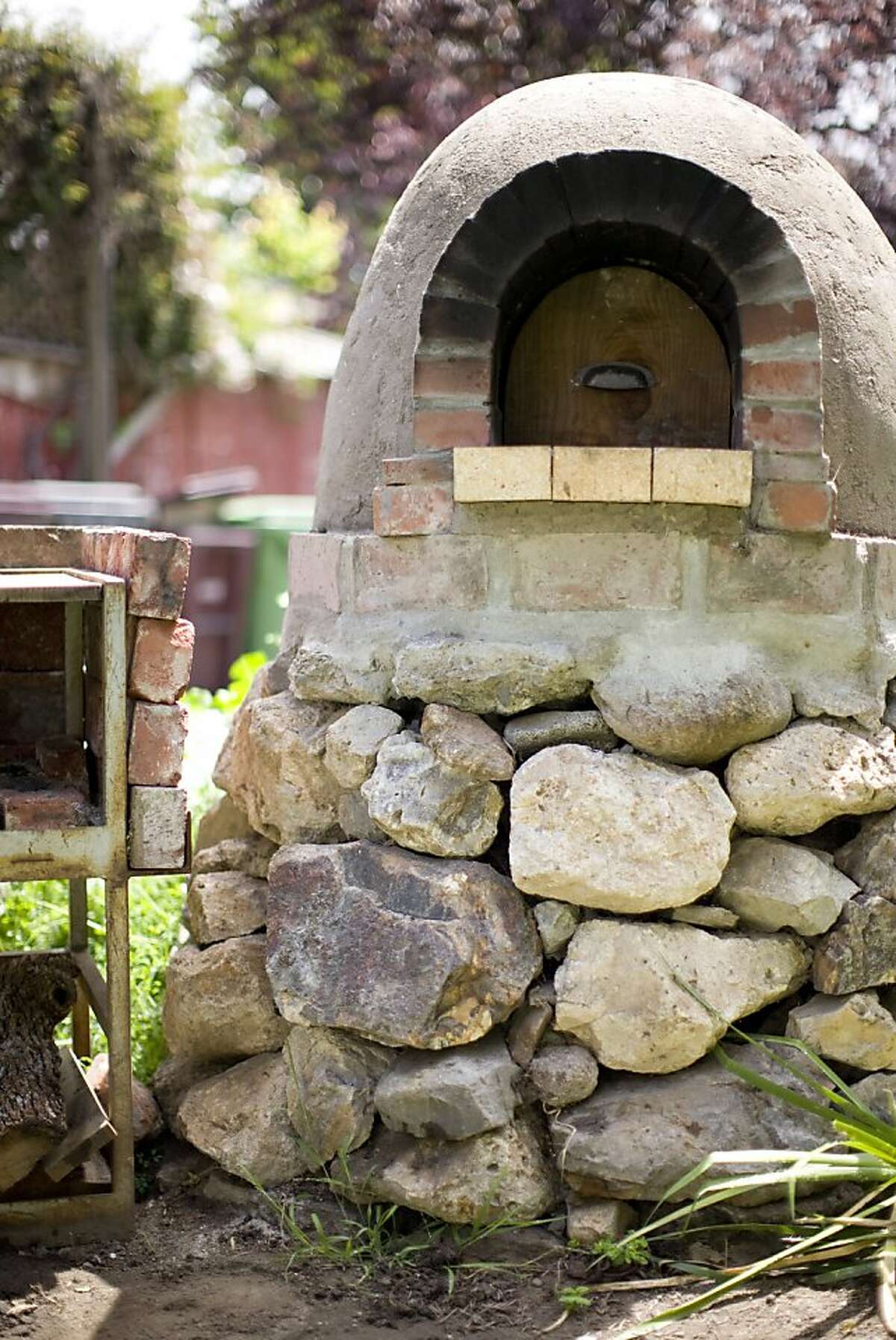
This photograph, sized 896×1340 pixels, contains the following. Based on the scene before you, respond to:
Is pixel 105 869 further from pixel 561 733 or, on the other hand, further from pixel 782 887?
pixel 782 887

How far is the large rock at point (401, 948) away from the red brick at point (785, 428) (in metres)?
1.16

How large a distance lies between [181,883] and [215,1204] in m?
1.71

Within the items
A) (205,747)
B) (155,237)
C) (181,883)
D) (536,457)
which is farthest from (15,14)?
(536,457)

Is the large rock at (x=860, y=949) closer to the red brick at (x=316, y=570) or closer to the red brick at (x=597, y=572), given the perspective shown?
the red brick at (x=597, y=572)

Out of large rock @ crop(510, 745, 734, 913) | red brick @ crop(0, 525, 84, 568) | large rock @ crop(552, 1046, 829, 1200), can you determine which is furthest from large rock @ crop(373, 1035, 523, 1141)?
red brick @ crop(0, 525, 84, 568)

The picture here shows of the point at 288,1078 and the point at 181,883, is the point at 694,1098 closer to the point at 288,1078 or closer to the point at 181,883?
the point at 288,1078

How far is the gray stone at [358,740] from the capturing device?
3.30 m

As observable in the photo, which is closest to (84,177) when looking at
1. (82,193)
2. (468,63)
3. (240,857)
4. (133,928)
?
(82,193)

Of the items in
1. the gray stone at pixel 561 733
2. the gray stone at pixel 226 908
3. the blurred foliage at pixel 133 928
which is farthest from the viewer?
the blurred foliage at pixel 133 928

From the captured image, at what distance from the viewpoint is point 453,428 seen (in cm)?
334

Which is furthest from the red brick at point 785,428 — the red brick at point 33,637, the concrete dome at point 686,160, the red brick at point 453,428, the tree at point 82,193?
the tree at point 82,193

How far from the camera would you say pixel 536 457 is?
3197 millimetres

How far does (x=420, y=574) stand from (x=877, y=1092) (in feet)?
5.05

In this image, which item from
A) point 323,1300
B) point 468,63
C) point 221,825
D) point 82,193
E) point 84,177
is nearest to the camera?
point 323,1300
